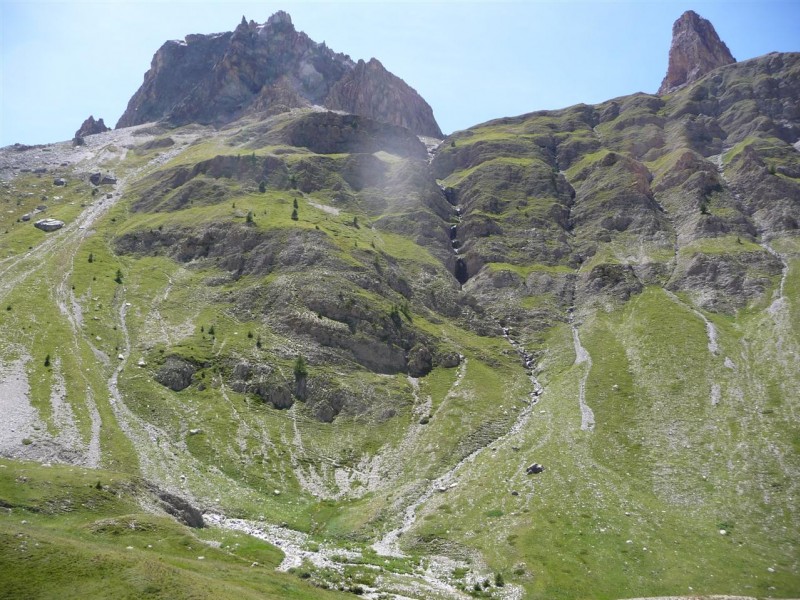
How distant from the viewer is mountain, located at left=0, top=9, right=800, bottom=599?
171 feet

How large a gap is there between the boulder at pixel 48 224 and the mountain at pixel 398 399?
7.01 feet

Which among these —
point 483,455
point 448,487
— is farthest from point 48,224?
point 448,487

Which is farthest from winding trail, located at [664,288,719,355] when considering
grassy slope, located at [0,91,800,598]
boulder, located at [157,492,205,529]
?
boulder, located at [157,492,205,529]

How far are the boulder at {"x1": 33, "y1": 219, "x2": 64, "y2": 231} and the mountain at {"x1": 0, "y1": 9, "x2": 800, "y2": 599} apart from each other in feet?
7.01

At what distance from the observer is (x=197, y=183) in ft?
603

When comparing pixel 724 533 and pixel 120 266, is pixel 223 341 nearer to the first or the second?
pixel 120 266

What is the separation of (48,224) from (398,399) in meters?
130

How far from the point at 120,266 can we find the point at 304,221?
50292 millimetres

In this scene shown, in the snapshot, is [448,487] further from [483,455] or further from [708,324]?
[708,324]

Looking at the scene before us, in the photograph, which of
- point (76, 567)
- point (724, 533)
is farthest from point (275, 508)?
point (724, 533)

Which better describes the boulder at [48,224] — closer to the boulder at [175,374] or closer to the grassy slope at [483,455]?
the grassy slope at [483,455]

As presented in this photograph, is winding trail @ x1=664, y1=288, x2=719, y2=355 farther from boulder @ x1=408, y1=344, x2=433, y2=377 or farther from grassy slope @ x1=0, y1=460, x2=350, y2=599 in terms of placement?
grassy slope @ x1=0, y1=460, x2=350, y2=599

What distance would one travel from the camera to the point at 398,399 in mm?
103938

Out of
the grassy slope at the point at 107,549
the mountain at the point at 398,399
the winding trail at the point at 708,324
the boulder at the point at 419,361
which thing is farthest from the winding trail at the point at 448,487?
the winding trail at the point at 708,324
